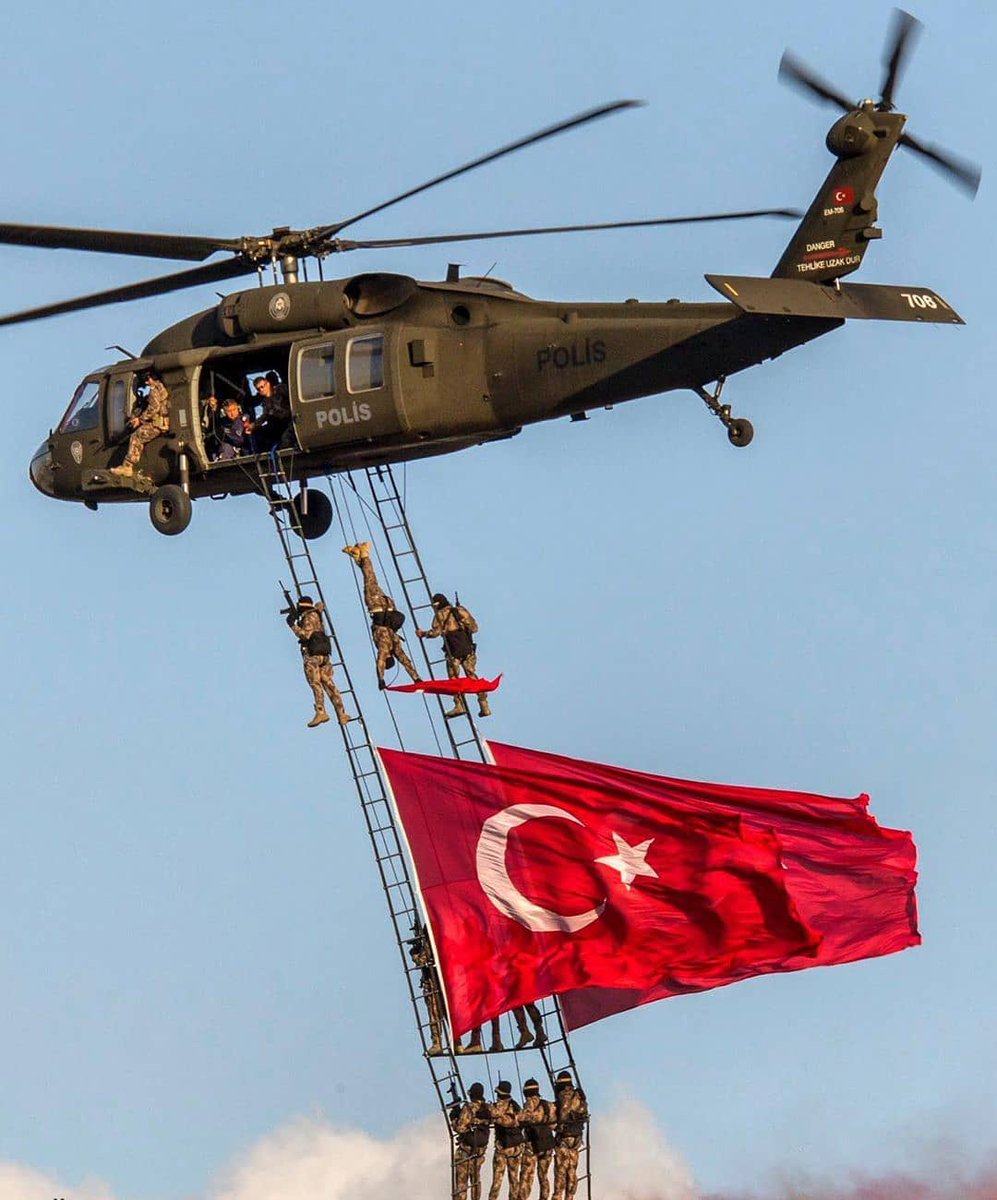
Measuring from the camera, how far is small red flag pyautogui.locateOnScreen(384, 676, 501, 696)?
38.3 metres

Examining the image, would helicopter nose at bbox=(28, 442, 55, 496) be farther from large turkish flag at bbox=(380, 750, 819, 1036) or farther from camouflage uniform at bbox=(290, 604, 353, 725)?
large turkish flag at bbox=(380, 750, 819, 1036)

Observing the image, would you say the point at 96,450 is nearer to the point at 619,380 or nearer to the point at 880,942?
the point at 619,380

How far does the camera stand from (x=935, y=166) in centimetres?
3634

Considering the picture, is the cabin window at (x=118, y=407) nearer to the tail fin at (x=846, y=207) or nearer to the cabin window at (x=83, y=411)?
the cabin window at (x=83, y=411)

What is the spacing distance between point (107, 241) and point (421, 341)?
444 centimetres

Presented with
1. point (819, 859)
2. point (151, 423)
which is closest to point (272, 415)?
point (151, 423)

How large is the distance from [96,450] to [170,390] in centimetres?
166

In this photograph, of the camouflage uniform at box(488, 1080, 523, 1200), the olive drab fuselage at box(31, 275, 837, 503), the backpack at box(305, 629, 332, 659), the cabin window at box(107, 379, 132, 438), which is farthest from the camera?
the cabin window at box(107, 379, 132, 438)

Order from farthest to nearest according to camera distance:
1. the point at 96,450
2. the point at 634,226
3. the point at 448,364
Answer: the point at 96,450 → the point at 448,364 → the point at 634,226

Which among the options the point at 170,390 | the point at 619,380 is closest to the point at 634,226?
the point at 619,380

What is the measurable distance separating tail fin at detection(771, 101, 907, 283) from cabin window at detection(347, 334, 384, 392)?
5.28 metres

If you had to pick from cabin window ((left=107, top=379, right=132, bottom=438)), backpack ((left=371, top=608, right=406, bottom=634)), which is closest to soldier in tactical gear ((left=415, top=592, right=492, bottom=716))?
backpack ((left=371, top=608, right=406, bottom=634))

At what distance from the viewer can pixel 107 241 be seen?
38.3 m

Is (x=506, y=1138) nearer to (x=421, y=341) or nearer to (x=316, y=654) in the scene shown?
(x=316, y=654)
